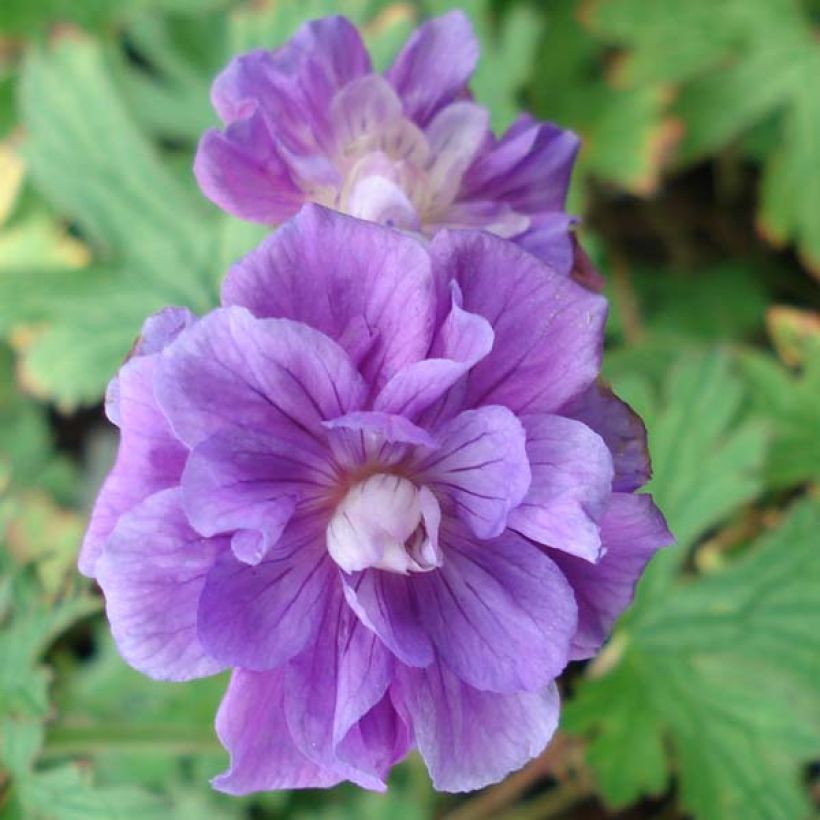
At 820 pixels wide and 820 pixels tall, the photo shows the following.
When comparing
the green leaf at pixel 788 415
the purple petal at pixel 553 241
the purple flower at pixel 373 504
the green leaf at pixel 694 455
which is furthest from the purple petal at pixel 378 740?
the green leaf at pixel 788 415

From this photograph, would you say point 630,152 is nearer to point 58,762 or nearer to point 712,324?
point 712,324

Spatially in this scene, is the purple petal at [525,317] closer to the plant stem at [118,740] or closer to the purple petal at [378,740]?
the purple petal at [378,740]

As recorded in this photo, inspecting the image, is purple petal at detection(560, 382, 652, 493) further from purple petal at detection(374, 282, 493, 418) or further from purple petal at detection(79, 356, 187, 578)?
purple petal at detection(79, 356, 187, 578)

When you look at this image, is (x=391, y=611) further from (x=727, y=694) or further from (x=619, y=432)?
(x=727, y=694)

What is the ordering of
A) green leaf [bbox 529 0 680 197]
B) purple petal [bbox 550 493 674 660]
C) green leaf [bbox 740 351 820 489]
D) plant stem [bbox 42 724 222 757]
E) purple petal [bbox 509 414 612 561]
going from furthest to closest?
green leaf [bbox 529 0 680 197]
green leaf [bbox 740 351 820 489]
plant stem [bbox 42 724 222 757]
purple petal [bbox 550 493 674 660]
purple petal [bbox 509 414 612 561]

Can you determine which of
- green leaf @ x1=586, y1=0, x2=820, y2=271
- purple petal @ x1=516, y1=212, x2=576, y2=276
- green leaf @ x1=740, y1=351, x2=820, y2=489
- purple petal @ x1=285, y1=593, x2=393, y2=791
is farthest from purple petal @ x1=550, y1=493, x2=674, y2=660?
green leaf @ x1=586, y1=0, x2=820, y2=271

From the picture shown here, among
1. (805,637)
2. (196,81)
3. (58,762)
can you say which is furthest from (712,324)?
(58,762)

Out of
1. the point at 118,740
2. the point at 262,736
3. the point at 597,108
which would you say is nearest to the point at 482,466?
the point at 262,736
